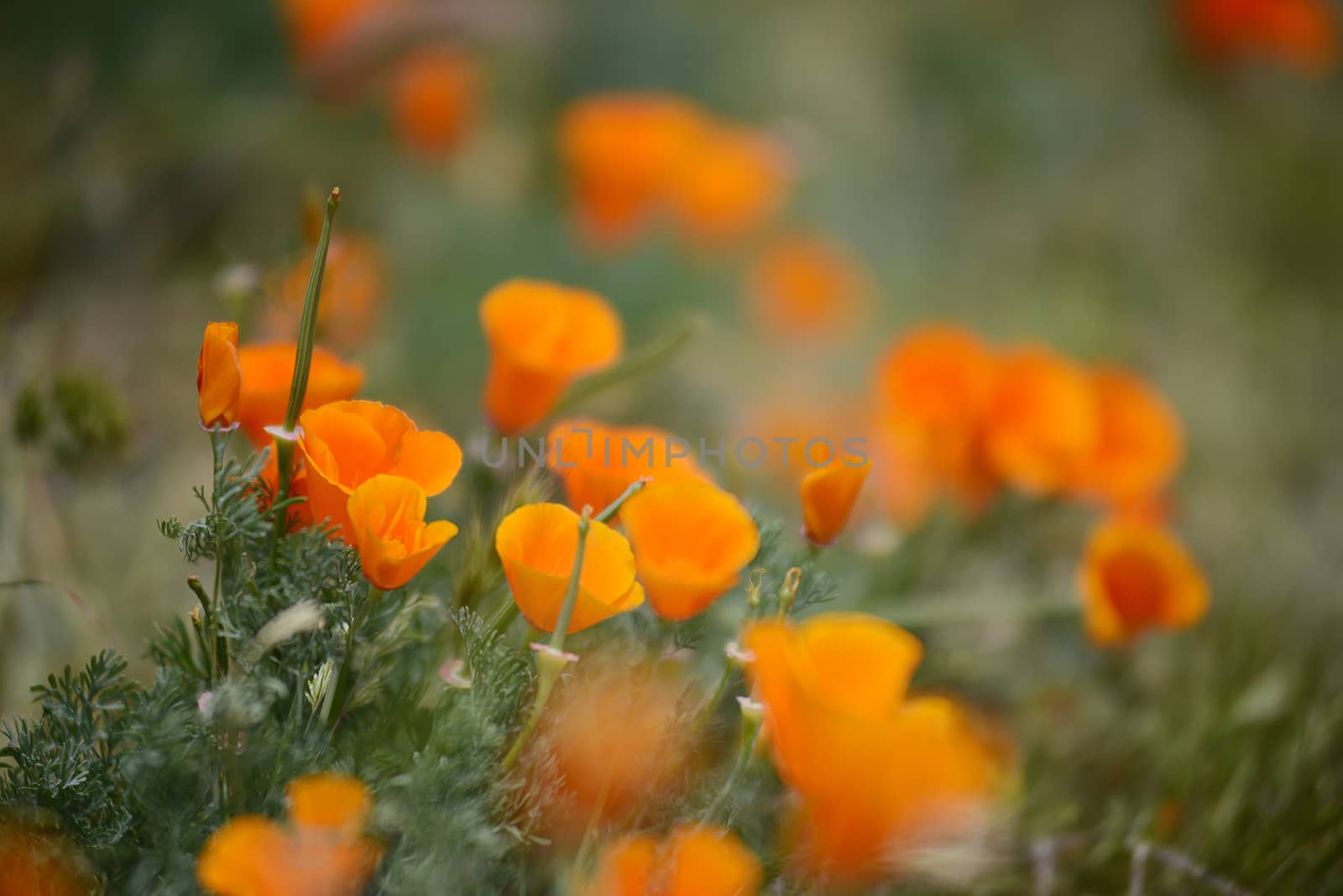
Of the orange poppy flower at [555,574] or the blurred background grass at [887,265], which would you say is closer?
the orange poppy flower at [555,574]

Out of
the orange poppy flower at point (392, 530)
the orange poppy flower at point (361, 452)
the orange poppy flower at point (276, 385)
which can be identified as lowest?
the orange poppy flower at point (392, 530)

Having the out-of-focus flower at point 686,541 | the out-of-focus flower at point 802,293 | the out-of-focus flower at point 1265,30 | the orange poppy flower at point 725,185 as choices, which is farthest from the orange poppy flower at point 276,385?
the out-of-focus flower at point 1265,30

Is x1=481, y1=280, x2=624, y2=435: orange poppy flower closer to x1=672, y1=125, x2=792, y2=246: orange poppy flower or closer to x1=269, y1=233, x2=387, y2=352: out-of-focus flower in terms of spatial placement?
x1=269, y1=233, x2=387, y2=352: out-of-focus flower

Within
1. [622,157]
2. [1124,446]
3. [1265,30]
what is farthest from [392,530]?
[1265,30]

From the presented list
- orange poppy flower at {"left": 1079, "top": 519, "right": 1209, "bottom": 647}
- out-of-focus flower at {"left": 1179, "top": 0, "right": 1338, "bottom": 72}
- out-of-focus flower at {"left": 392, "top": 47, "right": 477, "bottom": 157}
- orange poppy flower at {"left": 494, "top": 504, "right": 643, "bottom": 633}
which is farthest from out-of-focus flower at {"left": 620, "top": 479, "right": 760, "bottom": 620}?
out-of-focus flower at {"left": 1179, "top": 0, "right": 1338, "bottom": 72}

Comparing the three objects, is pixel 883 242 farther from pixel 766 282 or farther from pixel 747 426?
pixel 747 426

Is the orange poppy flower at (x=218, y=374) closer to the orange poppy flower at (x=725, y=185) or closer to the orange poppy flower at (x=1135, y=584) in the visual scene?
the orange poppy flower at (x=1135, y=584)

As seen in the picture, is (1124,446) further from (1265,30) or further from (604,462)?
(1265,30)
